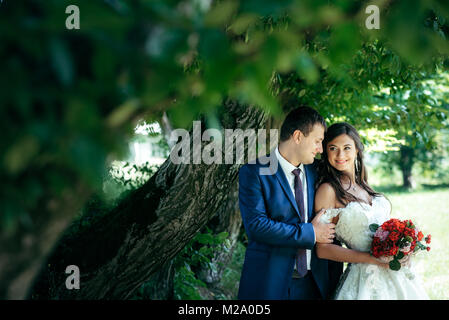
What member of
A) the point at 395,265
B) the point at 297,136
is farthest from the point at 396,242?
the point at 297,136

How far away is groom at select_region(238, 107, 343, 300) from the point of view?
3.30 m

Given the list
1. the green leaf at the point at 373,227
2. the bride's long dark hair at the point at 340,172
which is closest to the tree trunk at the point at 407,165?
the bride's long dark hair at the point at 340,172

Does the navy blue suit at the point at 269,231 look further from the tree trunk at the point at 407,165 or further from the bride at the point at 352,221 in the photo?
the tree trunk at the point at 407,165

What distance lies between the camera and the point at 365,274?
137 inches

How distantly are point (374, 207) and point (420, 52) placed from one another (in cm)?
266

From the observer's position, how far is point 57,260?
382 centimetres

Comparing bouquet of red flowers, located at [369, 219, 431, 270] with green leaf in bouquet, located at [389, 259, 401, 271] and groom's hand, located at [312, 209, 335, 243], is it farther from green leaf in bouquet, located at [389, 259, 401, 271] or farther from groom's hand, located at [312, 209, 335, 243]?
groom's hand, located at [312, 209, 335, 243]

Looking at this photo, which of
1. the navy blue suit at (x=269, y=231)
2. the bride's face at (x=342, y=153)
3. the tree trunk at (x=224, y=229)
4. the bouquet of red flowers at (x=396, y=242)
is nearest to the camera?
the bouquet of red flowers at (x=396, y=242)

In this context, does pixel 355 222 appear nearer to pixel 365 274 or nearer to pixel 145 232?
pixel 365 274

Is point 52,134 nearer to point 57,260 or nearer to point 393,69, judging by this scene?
point 57,260

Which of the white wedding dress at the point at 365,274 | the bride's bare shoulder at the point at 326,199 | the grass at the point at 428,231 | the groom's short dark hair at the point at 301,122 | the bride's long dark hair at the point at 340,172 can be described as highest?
the groom's short dark hair at the point at 301,122

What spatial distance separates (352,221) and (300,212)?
42cm

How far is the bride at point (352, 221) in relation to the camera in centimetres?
341

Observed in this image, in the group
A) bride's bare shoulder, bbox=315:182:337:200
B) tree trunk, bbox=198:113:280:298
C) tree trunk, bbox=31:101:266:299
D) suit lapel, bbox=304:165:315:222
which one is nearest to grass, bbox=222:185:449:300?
tree trunk, bbox=198:113:280:298
